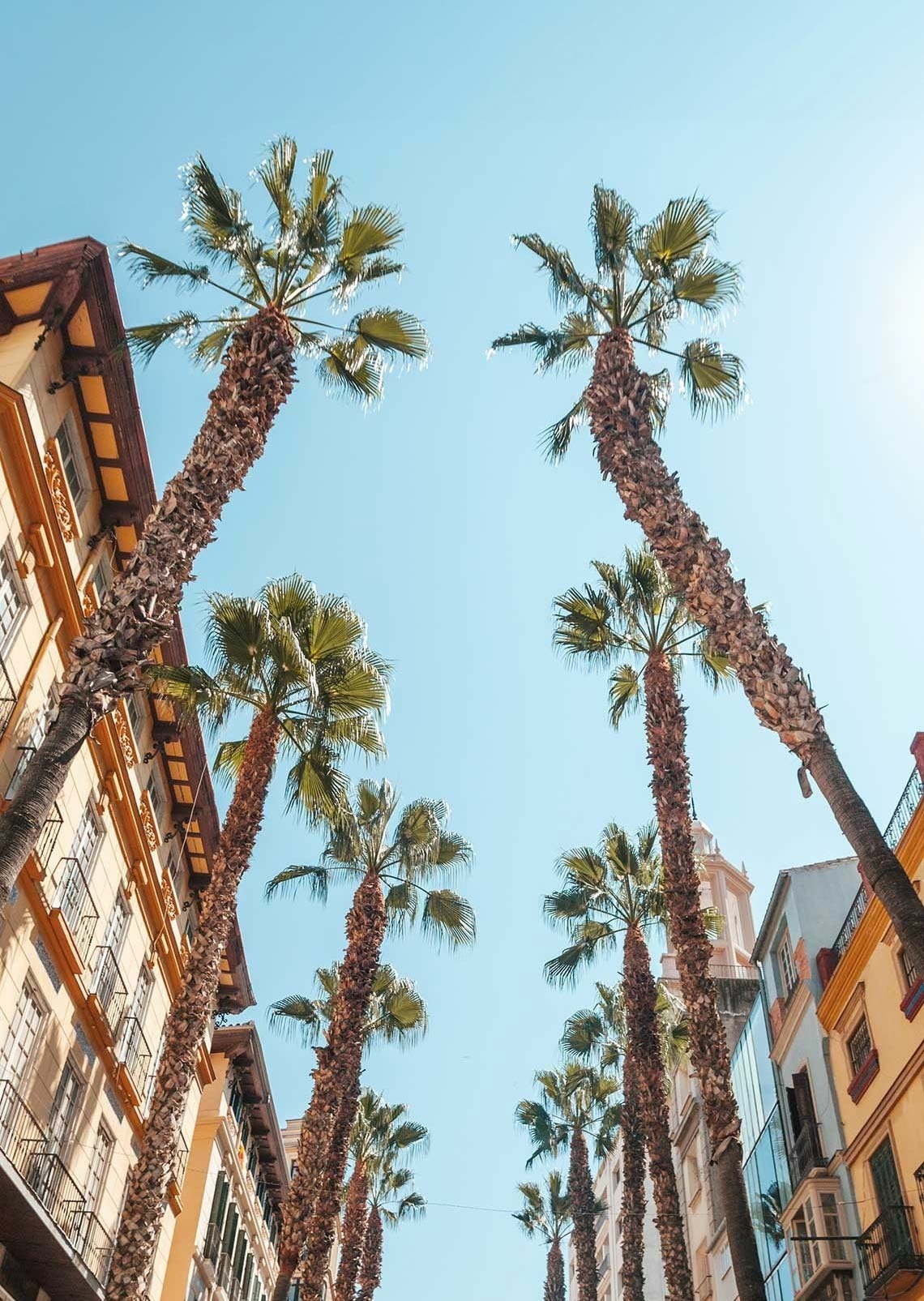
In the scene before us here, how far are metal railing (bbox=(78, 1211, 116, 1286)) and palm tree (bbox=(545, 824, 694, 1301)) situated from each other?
36.8 ft

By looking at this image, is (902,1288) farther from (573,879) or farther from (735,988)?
(735,988)

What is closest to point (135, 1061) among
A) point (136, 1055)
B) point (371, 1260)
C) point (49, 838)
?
point (136, 1055)

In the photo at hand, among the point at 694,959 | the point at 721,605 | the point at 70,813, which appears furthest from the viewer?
the point at 70,813

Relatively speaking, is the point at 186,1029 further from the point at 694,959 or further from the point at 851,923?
the point at 851,923

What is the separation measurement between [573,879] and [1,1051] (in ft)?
62.1

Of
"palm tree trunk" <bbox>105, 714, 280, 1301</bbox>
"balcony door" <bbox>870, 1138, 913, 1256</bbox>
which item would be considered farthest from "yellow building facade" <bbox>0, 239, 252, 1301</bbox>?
"balcony door" <bbox>870, 1138, 913, 1256</bbox>

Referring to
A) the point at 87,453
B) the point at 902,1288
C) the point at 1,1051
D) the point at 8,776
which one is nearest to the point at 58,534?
the point at 87,453

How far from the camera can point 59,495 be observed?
1839 centimetres

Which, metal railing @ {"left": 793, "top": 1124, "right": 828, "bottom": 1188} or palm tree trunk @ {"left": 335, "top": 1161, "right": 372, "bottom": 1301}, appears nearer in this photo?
metal railing @ {"left": 793, "top": 1124, "right": 828, "bottom": 1188}

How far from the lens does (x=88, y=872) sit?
67.8 feet

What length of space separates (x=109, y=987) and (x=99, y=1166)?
3.48 m

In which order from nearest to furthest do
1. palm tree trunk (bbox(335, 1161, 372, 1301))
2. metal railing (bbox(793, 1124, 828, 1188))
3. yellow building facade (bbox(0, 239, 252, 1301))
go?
yellow building facade (bbox(0, 239, 252, 1301)), metal railing (bbox(793, 1124, 828, 1188)), palm tree trunk (bbox(335, 1161, 372, 1301))

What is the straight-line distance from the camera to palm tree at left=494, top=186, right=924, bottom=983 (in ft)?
41.2

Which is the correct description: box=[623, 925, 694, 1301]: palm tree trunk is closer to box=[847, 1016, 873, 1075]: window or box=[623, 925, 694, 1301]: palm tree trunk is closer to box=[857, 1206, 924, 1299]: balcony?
box=[857, 1206, 924, 1299]: balcony
